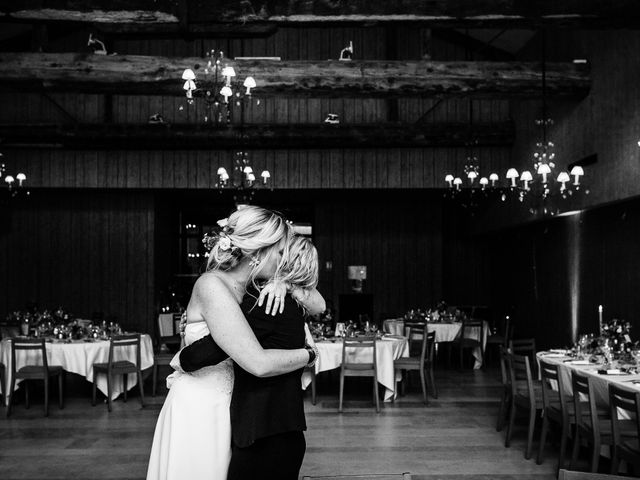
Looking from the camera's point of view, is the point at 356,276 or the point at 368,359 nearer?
the point at 368,359

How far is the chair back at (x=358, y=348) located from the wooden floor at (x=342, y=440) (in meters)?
0.48

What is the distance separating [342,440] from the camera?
19.9 feet

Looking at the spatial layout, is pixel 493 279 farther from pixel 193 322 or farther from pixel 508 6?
pixel 193 322

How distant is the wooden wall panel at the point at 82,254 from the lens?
46.0 feet

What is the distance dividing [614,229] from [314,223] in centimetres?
769

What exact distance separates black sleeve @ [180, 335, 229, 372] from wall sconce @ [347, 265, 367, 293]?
A: 1313cm

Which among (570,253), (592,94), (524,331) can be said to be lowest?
(524,331)

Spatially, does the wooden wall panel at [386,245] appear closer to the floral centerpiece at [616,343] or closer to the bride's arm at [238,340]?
the floral centerpiece at [616,343]

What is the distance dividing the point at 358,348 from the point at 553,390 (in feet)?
8.20

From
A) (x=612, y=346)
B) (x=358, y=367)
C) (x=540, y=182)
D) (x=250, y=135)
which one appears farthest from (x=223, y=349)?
(x=250, y=135)

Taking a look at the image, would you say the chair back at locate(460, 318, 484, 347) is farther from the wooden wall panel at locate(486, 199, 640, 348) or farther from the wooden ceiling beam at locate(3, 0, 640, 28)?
the wooden ceiling beam at locate(3, 0, 640, 28)

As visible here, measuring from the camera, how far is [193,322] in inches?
84.9

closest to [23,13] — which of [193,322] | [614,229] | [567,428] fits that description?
[193,322]

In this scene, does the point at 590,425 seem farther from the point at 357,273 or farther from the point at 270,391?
the point at 357,273
